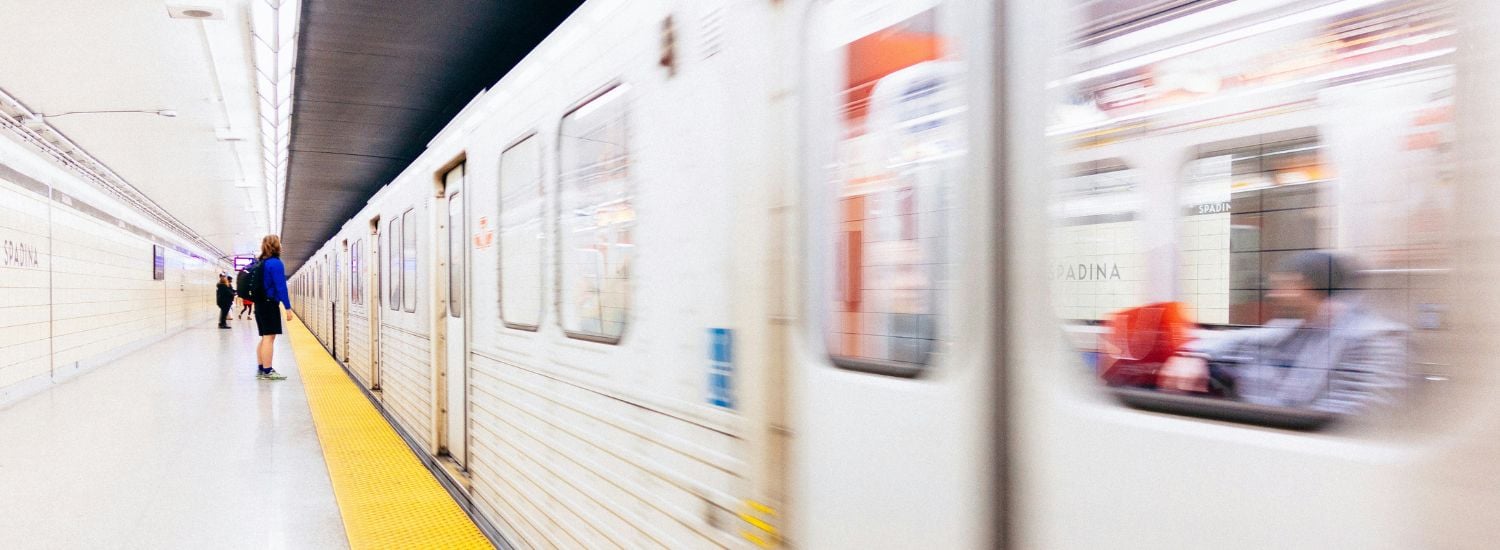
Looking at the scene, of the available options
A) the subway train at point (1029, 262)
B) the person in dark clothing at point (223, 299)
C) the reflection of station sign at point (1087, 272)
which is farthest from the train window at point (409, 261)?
the person in dark clothing at point (223, 299)

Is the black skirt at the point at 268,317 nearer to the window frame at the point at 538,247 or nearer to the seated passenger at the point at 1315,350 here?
the window frame at the point at 538,247

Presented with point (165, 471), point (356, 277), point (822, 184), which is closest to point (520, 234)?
point (822, 184)

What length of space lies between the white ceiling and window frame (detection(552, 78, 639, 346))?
3.84m

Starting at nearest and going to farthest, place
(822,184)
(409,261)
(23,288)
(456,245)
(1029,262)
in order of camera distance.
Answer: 1. (1029,262)
2. (822,184)
3. (456,245)
4. (409,261)
5. (23,288)

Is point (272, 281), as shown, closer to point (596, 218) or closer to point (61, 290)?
point (61, 290)

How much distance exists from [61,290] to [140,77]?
14.3ft

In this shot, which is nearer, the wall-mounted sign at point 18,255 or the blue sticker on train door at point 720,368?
the blue sticker on train door at point 720,368

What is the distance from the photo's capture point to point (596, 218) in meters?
2.35

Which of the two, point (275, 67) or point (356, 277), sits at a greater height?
point (275, 67)

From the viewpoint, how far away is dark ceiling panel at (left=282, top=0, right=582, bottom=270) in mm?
4848

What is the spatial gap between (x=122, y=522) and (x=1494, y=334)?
490 cm

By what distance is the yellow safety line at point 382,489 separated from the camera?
11.9 ft

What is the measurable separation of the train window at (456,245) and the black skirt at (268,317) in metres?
5.57

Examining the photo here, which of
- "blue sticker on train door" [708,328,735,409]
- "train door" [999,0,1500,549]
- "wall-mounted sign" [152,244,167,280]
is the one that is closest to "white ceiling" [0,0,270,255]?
"blue sticker on train door" [708,328,735,409]
